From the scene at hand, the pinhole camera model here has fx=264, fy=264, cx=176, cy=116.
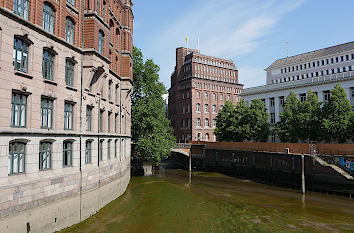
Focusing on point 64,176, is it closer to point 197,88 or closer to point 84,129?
point 84,129

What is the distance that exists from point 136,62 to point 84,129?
30.2m

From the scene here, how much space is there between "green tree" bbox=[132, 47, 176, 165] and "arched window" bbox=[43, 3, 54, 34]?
27.7 metres

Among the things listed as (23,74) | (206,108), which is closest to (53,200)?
(23,74)

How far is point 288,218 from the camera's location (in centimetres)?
2328

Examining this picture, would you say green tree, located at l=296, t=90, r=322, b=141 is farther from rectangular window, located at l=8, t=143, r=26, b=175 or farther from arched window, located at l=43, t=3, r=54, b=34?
rectangular window, located at l=8, t=143, r=26, b=175

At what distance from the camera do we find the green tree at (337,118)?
4172 cm

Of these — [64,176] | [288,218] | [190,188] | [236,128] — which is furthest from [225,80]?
[64,176]

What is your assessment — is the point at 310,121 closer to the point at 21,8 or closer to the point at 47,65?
the point at 47,65

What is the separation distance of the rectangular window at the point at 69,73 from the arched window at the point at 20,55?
4.09 metres

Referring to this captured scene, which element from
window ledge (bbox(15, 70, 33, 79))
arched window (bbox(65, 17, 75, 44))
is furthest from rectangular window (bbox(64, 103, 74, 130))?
arched window (bbox(65, 17, 75, 44))

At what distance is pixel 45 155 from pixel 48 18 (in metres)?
Answer: 9.49

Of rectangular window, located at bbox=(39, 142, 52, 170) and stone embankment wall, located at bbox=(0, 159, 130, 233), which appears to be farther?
rectangular window, located at bbox=(39, 142, 52, 170)

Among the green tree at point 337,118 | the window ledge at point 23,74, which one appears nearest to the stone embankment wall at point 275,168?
the green tree at point 337,118

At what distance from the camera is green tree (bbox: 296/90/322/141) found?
147 feet
